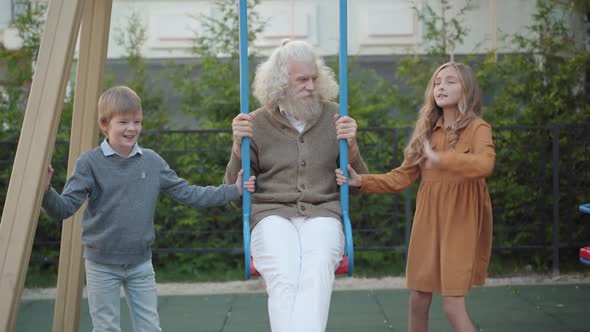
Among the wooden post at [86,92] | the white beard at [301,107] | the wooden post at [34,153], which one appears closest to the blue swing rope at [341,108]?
the white beard at [301,107]

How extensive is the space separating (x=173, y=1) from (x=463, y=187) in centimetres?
777

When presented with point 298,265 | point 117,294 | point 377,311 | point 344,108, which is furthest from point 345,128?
point 377,311

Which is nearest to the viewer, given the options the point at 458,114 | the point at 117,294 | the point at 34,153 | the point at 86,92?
the point at 34,153

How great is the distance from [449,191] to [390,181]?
0.33m

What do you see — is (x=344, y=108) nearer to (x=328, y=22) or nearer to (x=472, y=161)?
(x=472, y=161)

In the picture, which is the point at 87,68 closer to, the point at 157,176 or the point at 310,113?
the point at 157,176

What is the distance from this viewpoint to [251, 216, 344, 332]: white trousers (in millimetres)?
2961

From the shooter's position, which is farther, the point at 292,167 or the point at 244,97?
the point at 292,167

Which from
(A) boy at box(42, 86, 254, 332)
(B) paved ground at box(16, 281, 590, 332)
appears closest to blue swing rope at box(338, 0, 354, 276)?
(A) boy at box(42, 86, 254, 332)

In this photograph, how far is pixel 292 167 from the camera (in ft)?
11.6

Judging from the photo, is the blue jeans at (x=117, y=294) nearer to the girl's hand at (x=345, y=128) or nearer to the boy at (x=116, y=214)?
the boy at (x=116, y=214)

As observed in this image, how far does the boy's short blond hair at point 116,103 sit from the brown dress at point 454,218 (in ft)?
4.53

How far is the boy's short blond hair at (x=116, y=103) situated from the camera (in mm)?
3233

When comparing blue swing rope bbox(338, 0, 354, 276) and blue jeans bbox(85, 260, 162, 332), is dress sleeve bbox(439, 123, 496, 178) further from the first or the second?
blue jeans bbox(85, 260, 162, 332)
